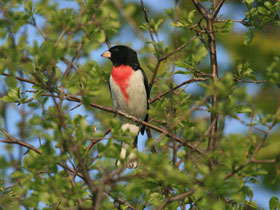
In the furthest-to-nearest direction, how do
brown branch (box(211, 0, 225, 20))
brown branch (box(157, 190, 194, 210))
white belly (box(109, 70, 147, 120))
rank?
white belly (box(109, 70, 147, 120)), brown branch (box(211, 0, 225, 20)), brown branch (box(157, 190, 194, 210))

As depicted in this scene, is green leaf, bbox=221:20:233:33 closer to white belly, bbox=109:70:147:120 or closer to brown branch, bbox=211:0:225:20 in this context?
brown branch, bbox=211:0:225:20

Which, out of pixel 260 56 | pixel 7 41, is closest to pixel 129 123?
pixel 7 41

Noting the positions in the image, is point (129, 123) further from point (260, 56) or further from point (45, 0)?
point (260, 56)

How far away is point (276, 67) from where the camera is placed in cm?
298

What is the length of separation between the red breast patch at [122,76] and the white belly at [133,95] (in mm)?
38

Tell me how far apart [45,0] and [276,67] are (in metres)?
1.48

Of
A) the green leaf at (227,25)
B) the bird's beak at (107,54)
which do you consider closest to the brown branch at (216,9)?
the green leaf at (227,25)

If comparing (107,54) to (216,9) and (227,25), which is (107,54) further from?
(227,25)

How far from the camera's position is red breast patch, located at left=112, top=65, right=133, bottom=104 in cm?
591

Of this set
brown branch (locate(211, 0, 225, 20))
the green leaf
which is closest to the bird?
brown branch (locate(211, 0, 225, 20))

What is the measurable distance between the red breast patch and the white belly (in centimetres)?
4

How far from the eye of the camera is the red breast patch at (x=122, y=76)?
591 cm

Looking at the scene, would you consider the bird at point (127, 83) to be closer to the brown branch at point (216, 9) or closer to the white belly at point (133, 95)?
the white belly at point (133, 95)

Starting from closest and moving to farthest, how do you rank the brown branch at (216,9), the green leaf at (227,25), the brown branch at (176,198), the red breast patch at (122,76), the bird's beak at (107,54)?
the brown branch at (176,198)
the green leaf at (227,25)
the brown branch at (216,9)
the red breast patch at (122,76)
the bird's beak at (107,54)
